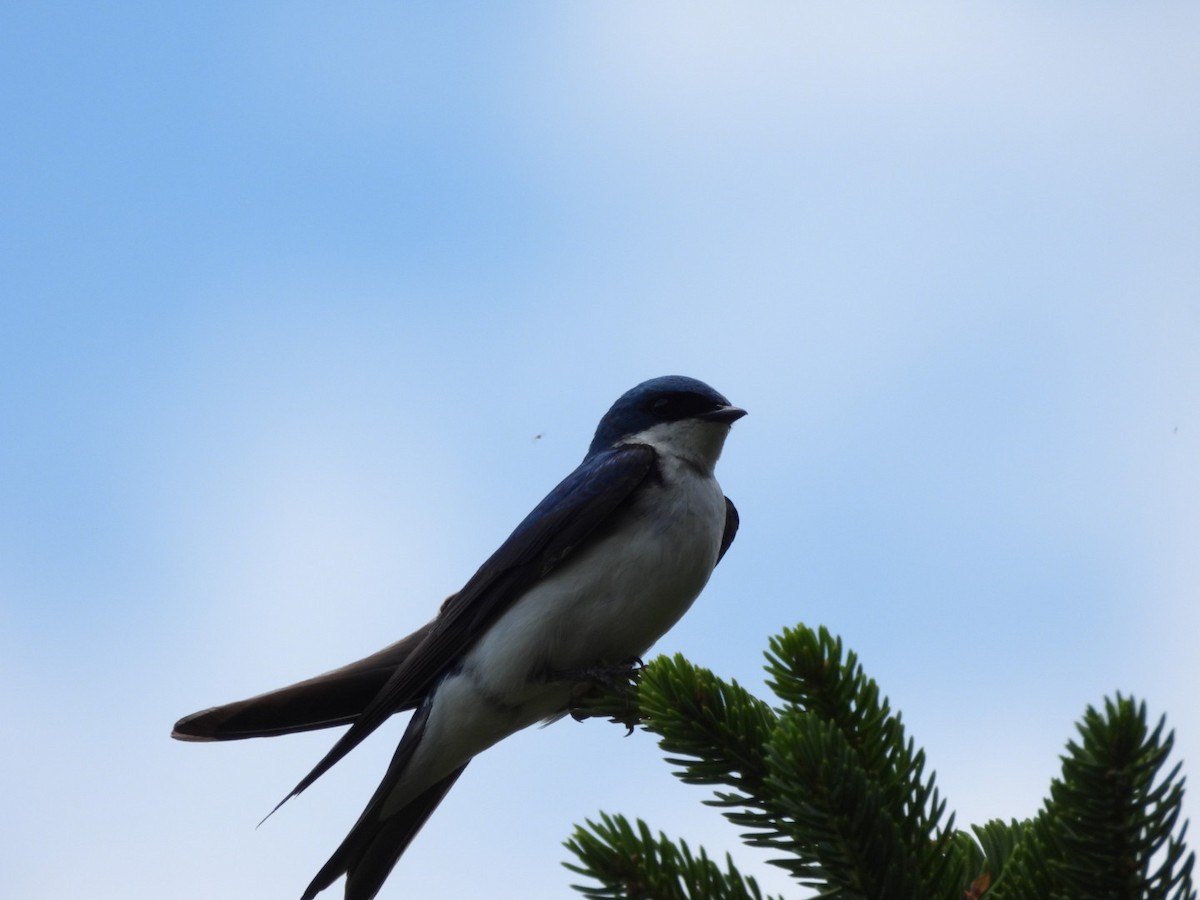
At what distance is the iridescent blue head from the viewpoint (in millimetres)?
4723

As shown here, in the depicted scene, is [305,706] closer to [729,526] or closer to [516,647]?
[516,647]

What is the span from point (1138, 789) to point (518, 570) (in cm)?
292

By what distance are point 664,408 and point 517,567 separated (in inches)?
39.6

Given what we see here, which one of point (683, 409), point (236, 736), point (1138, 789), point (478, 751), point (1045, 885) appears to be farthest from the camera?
point (683, 409)

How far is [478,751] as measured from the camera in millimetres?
4094

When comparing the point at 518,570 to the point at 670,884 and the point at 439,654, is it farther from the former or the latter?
the point at 670,884

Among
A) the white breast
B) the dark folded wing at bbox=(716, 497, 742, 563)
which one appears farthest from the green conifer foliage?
the dark folded wing at bbox=(716, 497, 742, 563)

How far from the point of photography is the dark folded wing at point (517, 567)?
4121 millimetres

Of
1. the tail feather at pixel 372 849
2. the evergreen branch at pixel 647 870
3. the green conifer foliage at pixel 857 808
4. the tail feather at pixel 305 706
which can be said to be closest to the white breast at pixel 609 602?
the tail feather at pixel 305 706

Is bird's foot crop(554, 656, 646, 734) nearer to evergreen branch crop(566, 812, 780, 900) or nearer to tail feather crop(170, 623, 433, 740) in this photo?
tail feather crop(170, 623, 433, 740)

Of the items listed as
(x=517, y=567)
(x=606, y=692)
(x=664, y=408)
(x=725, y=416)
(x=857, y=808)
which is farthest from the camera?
(x=664, y=408)

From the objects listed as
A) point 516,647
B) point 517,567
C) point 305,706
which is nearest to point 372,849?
point 305,706

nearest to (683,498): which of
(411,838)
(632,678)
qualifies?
(632,678)

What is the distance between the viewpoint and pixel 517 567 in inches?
165
